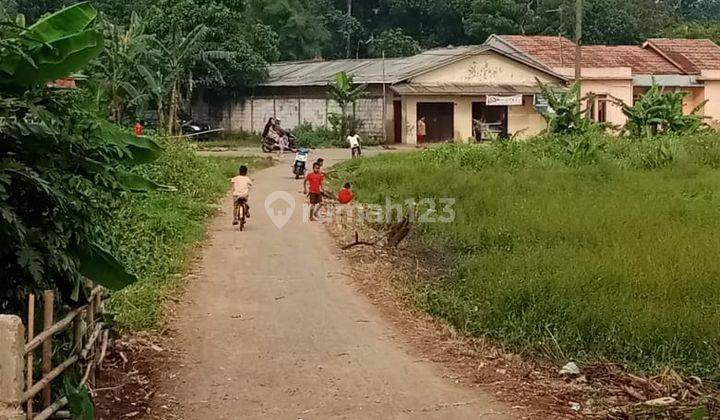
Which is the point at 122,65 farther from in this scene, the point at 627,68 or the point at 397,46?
the point at 397,46

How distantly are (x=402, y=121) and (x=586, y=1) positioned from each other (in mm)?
22051

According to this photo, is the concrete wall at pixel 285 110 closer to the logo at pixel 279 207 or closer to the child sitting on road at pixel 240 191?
the logo at pixel 279 207

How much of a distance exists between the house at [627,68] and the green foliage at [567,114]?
1076 cm

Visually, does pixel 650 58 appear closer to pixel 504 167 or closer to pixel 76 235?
pixel 504 167

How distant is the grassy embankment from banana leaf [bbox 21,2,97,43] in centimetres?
431

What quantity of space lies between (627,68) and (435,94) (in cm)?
930

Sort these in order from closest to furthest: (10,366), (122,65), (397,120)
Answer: (10,366) → (122,65) → (397,120)

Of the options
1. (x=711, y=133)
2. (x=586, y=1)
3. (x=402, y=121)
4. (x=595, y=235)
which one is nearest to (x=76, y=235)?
(x=595, y=235)

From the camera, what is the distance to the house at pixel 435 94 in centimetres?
3338

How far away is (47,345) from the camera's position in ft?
18.0

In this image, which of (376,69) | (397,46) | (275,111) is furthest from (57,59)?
(397,46)

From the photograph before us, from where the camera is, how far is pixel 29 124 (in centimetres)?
529

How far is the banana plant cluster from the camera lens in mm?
5309

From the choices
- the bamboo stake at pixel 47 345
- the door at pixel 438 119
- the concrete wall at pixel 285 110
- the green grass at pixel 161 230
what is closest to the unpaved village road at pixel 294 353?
the green grass at pixel 161 230
